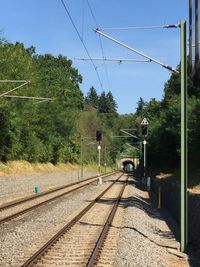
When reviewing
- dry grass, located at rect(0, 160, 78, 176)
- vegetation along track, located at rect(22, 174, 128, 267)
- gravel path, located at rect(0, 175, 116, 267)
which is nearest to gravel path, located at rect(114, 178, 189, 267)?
vegetation along track, located at rect(22, 174, 128, 267)

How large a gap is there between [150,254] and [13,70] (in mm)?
50607

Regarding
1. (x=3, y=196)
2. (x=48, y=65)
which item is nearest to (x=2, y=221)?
(x=3, y=196)

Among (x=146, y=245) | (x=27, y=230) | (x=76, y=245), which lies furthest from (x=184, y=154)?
(x=27, y=230)

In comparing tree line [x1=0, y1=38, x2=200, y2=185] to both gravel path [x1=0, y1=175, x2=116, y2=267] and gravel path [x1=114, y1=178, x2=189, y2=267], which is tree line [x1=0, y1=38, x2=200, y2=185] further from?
gravel path [x1=114, y1=178, x2=189, y2=267]

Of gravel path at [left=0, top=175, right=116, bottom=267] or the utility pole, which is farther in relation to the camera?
the utility pole

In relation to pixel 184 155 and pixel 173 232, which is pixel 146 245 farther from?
pixel 173 232

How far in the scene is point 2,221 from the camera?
2078 cm

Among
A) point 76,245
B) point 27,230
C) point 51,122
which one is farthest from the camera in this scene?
point 51,122

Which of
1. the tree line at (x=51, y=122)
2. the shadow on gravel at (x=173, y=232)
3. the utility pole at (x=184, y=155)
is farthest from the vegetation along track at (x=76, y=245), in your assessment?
the tree line at (x=51, y=122)

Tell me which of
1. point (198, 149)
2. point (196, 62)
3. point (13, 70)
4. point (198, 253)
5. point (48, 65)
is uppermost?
point (48, 65)

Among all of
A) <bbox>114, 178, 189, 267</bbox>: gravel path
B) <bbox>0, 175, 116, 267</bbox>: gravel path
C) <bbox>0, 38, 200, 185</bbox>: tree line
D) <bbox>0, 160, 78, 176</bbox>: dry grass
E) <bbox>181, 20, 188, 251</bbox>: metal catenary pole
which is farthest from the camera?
<bbox>0, 160, 78, 176</bbox>: dry grass

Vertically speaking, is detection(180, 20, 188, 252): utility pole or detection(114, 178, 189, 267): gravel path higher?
detection(180, 20, 188, 252): utility pole

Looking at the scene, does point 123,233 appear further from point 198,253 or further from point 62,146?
point 62,146

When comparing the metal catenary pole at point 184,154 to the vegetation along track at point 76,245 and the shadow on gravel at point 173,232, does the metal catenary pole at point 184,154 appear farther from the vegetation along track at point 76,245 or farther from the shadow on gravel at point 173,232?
the vegetation along track at point 76,245
